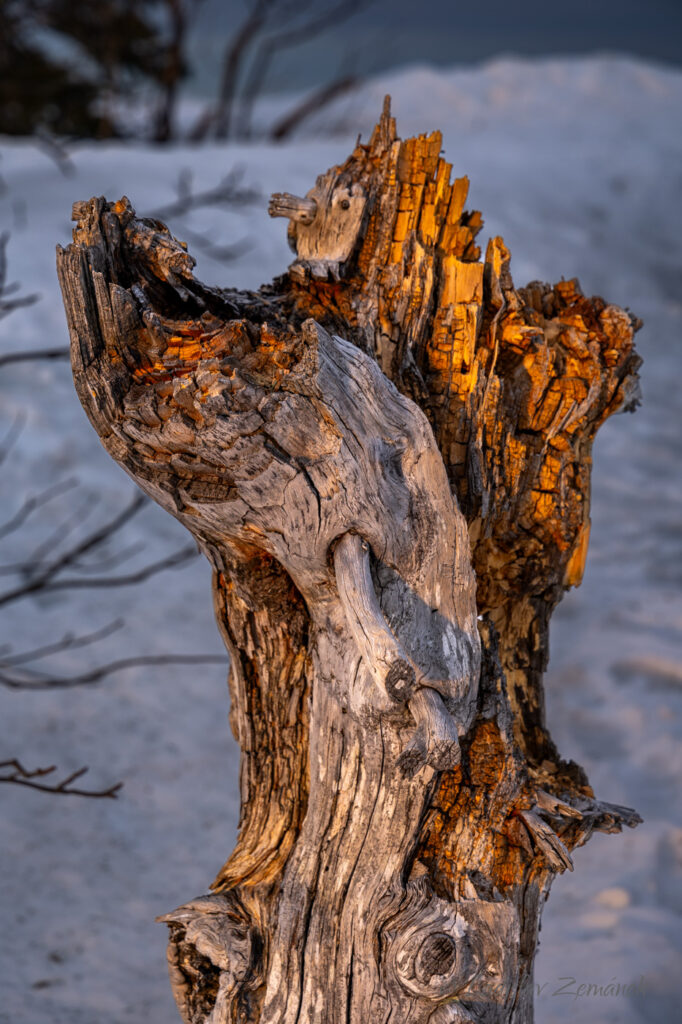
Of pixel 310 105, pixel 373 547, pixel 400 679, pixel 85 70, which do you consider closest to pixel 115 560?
pixel 373 547

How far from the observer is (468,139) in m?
8.23

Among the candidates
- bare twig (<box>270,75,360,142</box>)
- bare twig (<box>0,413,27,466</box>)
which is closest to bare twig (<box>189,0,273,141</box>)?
bare twig (<box>270,75,360,142</box>)

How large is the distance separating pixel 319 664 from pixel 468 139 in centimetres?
784

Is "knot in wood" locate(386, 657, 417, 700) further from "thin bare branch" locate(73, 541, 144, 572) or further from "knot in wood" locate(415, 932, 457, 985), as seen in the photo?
"thin bare branch" locate(73, 541, 144, 572)

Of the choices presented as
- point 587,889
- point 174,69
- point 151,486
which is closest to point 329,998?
point 151,486

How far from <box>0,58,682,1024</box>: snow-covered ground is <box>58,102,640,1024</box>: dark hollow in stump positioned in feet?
3.87

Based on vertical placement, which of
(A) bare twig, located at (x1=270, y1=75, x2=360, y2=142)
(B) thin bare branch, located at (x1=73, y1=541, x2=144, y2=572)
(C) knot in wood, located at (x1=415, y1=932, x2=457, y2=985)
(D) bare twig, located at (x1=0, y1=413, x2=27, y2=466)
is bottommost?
(C) knot in wood, located at (x1=415, y1=932, x2=457, y2=985)

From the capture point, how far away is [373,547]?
1.41 m

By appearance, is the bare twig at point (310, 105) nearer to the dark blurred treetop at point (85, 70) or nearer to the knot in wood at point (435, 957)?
the dark blurred treetop at point (85, 70)

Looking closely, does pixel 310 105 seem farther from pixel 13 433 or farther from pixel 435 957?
pixel 435 957

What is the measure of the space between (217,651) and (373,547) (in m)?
2.72

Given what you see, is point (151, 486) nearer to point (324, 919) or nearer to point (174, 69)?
point (324, 919)

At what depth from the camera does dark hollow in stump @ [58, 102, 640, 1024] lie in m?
1.37

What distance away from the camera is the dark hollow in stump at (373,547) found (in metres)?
1.37
